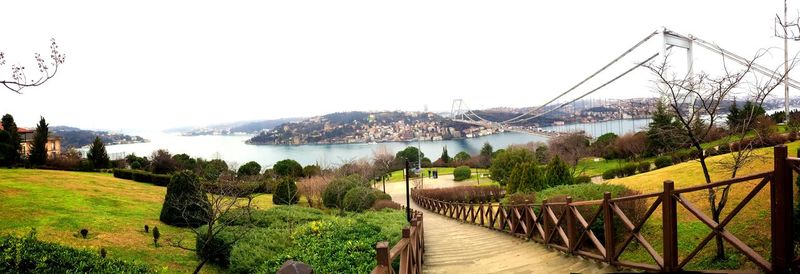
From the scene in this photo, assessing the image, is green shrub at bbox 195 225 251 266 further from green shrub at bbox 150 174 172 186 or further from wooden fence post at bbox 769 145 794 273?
green shrub at bbox 150 174 172 186

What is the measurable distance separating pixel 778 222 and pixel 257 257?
21.1ft

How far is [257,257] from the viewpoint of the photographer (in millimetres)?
6801

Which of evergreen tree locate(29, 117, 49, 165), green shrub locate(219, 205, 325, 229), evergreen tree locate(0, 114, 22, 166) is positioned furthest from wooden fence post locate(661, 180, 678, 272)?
evergreen tree locate(29, 117, 49, 165)

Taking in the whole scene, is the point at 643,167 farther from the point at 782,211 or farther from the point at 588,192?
the point at 782,211

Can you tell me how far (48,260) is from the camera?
442 cm

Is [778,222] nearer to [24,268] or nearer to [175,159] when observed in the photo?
[24,268]

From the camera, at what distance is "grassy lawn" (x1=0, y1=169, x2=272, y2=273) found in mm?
10781

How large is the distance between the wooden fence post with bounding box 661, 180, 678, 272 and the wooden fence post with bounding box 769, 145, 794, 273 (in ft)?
2.71

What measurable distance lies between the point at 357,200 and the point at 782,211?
1663 cm

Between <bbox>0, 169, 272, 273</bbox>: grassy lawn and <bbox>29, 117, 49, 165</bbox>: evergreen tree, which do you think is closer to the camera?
<bbox>0, 169, 272, 273</bbox>: grassy lawn

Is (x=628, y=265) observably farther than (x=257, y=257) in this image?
No

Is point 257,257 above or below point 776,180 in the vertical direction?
below

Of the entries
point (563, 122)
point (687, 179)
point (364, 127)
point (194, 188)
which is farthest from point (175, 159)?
point (364, 127)

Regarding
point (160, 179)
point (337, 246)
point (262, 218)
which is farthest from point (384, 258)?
point (160, 179)
